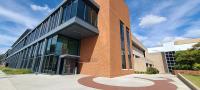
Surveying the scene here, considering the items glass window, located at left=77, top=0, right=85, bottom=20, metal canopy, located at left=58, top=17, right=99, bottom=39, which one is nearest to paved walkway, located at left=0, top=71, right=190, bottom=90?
metal canopy, located at left=58, top=17, right=99, bottom=39

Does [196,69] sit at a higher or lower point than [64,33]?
lower

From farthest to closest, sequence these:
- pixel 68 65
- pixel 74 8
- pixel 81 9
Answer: pixel 68 65
pixel 81 9
pixel 74 8

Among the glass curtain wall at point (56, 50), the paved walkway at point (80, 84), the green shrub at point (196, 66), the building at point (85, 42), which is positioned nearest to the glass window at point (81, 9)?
the building at point (85, 42)

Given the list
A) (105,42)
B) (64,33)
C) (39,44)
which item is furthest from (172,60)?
(39,44)

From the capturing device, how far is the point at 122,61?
20.8 metres

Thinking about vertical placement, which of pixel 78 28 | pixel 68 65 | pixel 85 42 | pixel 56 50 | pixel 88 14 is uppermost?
pixel 88 14

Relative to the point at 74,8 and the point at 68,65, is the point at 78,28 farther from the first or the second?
the point at 68,65

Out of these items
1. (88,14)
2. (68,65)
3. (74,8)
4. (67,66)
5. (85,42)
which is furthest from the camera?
(85,42)

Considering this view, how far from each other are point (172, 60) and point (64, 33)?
41.8m

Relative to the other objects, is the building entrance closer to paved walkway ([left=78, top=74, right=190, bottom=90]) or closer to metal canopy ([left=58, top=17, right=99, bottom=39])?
metal canopy ([left=58, top=17, right=99, bottom=39])

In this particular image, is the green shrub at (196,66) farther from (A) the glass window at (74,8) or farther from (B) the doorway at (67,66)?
(A) the glass window at (74,8)

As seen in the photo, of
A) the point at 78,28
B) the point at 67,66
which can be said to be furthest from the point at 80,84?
the point at 67,66

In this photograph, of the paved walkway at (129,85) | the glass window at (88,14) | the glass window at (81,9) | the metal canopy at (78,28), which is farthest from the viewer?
the glass window at (88,14)

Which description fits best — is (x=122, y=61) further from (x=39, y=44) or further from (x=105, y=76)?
(x=39, y=44)
